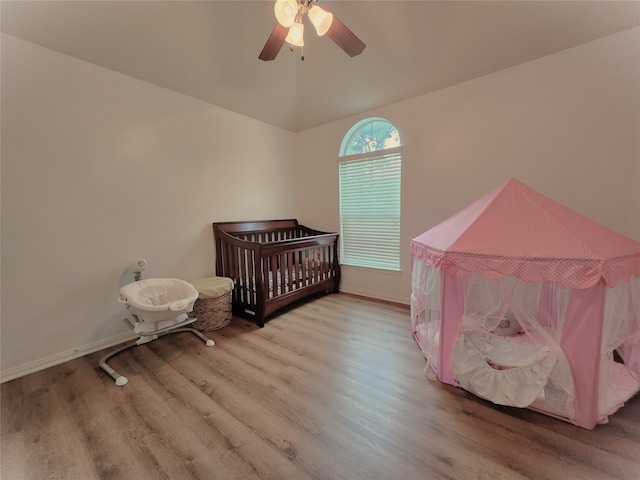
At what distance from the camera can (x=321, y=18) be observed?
1.60m

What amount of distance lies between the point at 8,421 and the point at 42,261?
1.11m

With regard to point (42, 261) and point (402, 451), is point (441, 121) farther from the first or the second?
point (42, 261)

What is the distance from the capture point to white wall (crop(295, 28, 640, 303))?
6.79 ft

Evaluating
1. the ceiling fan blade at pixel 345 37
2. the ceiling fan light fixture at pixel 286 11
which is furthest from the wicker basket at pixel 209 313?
the ceiling fan blade at pixel 345 37

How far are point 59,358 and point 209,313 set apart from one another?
3.84 feet

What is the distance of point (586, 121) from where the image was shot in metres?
2.19

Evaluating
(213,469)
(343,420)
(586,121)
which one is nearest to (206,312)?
(213,469)

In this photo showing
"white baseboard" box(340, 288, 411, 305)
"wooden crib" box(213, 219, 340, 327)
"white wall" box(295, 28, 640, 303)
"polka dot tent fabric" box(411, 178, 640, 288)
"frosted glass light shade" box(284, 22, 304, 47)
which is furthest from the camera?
"white baseboard" box(340, 288, 411, 305)

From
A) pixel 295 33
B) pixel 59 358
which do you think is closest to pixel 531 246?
pixel 295 33

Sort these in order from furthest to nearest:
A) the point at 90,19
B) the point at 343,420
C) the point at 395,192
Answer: the point at 395,192 → the point at 90,19 → the point at 343,420

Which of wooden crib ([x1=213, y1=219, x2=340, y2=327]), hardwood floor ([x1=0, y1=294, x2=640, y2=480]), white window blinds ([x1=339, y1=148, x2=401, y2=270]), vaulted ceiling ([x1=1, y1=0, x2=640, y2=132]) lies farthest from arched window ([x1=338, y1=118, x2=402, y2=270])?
hardwood floor ([x1=0, y1=294, x2=640, y2=480])

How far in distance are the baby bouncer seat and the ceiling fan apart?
211 centimetres

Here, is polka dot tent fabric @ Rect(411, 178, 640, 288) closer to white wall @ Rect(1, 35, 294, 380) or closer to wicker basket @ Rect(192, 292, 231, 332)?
wicker basket @ Rect(192, 292, 231, 332)

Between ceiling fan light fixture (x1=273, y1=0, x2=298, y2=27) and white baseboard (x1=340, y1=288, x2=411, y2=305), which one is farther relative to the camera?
white baseboard (x1=340, y1=288, x2=411, y2=305)
